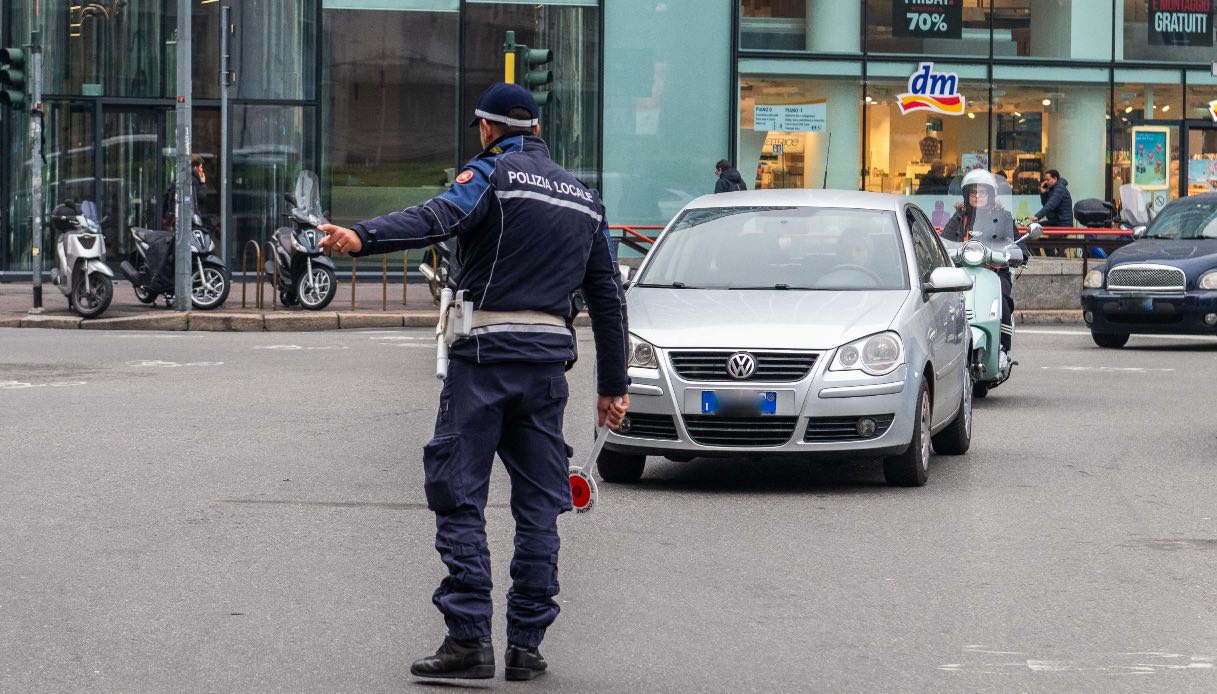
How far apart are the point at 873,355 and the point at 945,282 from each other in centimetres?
95

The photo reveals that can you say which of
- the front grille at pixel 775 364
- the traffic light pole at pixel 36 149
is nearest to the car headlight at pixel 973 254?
the front grille at pixel 775 364

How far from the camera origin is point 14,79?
825 inches

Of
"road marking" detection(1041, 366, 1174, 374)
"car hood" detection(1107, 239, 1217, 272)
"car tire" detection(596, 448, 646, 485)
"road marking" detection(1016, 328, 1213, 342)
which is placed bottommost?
"car tire" detection(596, 448, 646, 485)

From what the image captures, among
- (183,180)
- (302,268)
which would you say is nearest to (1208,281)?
(302,268)

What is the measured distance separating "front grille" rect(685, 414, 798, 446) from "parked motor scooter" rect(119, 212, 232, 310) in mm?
12759

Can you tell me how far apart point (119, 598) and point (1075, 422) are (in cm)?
749

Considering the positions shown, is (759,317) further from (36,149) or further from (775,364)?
(36,149)

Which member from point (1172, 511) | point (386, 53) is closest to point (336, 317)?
point (386, 53)

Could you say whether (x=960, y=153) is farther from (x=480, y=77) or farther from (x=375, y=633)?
(x=375, y=633)

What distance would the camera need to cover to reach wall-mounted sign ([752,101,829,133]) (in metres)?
28.2

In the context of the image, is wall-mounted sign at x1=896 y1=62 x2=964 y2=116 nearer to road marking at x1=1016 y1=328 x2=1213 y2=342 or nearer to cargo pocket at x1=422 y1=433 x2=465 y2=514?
road marking at x1=1016 y1=328 x2=1213 y2=342

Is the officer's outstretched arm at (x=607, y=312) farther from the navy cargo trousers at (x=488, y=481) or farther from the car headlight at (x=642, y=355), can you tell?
the car headlight at (x=642, y=355)

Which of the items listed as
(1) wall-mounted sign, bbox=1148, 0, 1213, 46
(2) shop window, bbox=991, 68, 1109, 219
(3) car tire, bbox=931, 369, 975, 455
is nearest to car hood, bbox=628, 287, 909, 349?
(3) car tire, bbox=931, 369, 975, 455

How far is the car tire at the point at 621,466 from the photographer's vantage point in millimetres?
9344
